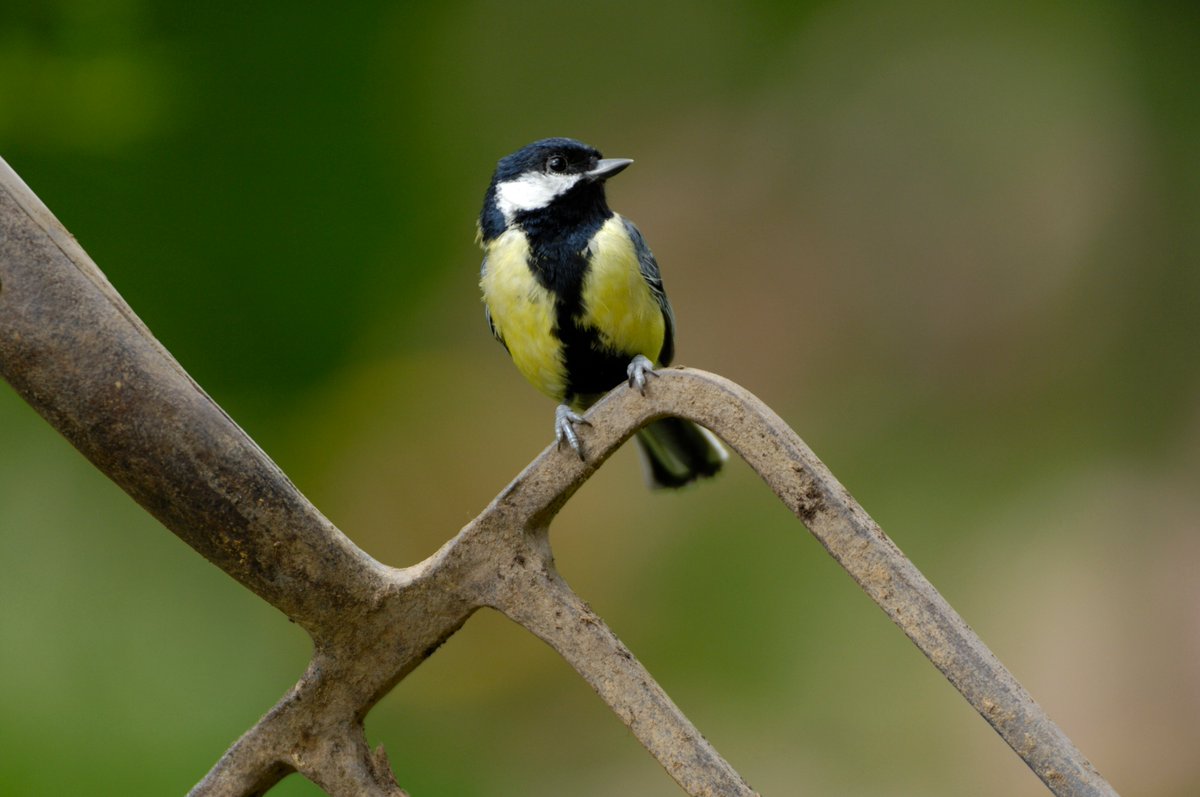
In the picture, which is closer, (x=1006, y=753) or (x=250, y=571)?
(x=250, y=571)

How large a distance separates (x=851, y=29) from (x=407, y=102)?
A: 24.4 inches

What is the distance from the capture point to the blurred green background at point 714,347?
165cm

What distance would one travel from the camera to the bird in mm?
1125

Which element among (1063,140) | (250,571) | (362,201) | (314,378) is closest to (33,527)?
(314,378)

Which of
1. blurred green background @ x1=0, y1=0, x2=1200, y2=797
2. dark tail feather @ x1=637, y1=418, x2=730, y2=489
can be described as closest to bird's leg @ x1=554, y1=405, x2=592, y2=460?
dark tail feather @ x1=637, y1=418, x2=730, y2=489

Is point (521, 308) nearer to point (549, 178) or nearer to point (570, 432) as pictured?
point (549, 178)

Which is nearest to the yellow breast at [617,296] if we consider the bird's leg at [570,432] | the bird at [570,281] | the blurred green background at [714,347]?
the bird at [570,281]

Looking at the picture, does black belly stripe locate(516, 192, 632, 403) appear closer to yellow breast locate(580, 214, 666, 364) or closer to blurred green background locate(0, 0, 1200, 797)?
yellow breast locate(580, 214, 666, 364)

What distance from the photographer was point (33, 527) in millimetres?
1631

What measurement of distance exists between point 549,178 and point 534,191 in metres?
0.02

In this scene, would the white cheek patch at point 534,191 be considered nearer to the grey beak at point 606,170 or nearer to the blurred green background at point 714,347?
the grey beak at point 606,170

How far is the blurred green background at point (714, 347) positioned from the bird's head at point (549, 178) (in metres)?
0.52

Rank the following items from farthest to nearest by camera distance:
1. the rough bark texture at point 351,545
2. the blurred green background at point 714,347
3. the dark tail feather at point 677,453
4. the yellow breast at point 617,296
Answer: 1. the blurred green background at point 714,347
2. the dark tail feather at point 677,453
3. the yellow breast at point 617,296
4. the rough bark texture at point 351,545

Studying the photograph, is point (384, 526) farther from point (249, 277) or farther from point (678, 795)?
point (678, 795)
